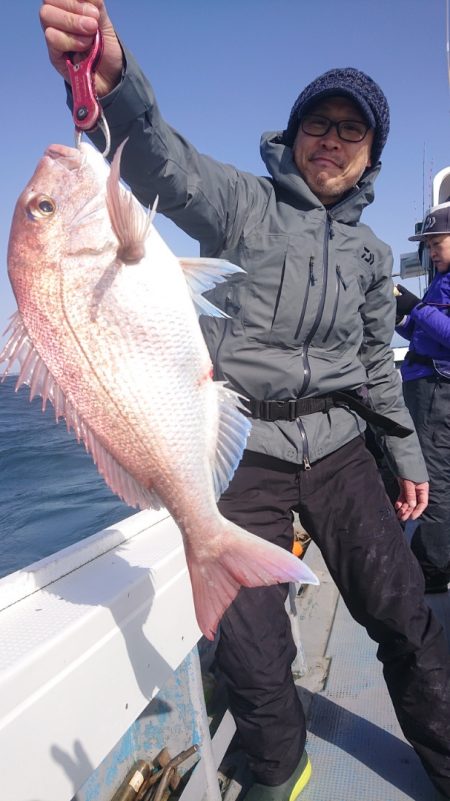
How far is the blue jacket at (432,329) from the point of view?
3.84m

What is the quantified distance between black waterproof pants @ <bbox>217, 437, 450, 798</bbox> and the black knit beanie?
1.31 metres

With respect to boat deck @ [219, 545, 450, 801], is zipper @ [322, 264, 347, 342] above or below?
above

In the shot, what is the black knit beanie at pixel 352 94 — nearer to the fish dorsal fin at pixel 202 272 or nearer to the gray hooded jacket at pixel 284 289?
the gray hooded jacket at pixel 284 289

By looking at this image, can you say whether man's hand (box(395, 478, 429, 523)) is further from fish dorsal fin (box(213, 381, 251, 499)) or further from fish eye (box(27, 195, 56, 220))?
fish eye (box(27, 195, 56, 220))

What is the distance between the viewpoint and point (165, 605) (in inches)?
77.7

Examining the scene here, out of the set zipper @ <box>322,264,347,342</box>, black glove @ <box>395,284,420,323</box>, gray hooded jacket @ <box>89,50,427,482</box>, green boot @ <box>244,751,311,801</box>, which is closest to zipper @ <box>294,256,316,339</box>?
gray hooded jacket @ <box>89,50,427,482</box>

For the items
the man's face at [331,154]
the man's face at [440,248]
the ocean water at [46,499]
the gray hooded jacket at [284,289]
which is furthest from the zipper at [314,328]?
the ocean water at [46,499]

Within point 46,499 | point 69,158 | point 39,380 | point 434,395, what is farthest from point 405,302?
point 46,499

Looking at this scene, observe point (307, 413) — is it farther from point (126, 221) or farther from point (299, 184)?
point (126, 221)

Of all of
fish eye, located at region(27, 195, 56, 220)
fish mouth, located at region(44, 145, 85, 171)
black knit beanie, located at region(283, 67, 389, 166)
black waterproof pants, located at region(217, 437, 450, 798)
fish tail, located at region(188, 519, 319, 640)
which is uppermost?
black knit beanie, located at region(283, 67, 389, 166)

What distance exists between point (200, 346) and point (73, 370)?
1.10ft

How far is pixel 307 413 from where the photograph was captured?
213 centimetres

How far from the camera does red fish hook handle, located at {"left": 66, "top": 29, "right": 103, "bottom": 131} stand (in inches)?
51.2

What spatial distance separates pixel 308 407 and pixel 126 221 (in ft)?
3.56
